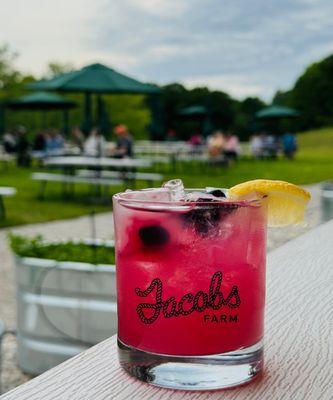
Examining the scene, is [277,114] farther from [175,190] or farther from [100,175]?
[175,190]

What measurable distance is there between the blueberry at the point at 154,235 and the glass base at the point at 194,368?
4.4 inches

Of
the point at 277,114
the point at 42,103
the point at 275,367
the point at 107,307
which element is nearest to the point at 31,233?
the point at 107,307

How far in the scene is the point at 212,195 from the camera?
0.82 meters

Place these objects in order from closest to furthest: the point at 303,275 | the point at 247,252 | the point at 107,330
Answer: the point at 247,252 < the point at 303,275 < the point at 107,330

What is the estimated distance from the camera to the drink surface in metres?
0.75

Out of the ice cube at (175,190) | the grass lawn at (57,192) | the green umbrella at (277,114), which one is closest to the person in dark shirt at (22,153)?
the grass lawn at (57,192)

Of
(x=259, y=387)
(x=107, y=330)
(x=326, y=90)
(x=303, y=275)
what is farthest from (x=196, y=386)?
(x=326, y=90)

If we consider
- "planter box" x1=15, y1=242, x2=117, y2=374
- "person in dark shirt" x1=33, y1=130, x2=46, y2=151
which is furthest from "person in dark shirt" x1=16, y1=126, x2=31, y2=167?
"planter box" x1=15, y1=242, x2=117, y2=374

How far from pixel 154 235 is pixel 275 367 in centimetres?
18

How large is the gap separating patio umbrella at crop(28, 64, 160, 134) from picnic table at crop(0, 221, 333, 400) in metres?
12.9

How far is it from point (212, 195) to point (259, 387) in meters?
0.21

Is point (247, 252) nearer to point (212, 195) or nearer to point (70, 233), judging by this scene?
point (212, 195)

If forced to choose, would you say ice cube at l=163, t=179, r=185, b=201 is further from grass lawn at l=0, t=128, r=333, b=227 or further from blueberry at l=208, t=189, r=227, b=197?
grass lawn at l=0, t=128, r=333, b=227

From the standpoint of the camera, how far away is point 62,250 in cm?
369
